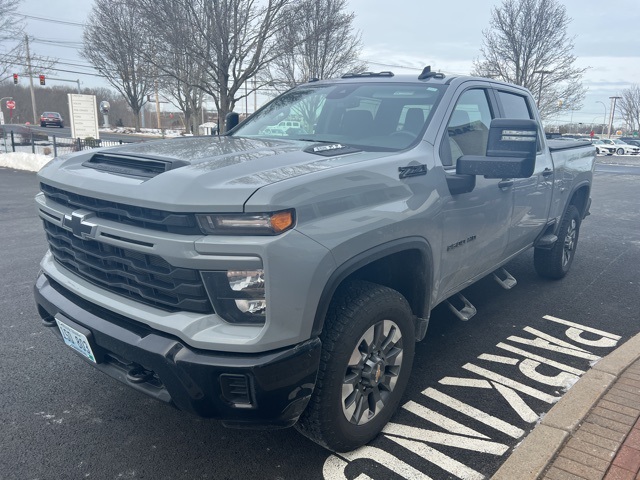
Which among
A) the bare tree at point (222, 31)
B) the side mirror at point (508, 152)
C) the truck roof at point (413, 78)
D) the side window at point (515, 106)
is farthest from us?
the bare tree at point (222, 31)

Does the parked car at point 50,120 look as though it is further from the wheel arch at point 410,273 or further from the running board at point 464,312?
the wheel arch at point 410,273

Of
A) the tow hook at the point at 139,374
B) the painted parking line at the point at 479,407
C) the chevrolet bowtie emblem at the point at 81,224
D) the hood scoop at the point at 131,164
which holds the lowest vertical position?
the painted parking line at the point at 479,407

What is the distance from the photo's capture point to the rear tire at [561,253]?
17.9 ft

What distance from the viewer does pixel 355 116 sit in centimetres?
359

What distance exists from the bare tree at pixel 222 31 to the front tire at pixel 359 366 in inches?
498

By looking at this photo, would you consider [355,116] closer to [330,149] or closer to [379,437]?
[330,149]

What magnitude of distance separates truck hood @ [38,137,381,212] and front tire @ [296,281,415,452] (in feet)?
2.30

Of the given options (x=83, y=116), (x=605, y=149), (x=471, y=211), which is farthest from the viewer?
(x=605, y=149)

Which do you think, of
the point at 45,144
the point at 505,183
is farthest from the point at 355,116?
the point at 45,144

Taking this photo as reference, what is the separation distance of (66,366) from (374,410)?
2.21m

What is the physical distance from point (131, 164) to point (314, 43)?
54.6ft

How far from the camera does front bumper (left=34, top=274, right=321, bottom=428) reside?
6.77 feet

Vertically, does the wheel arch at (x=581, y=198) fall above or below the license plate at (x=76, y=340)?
above

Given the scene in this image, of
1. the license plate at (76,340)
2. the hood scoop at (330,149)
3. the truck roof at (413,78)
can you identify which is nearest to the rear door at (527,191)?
the truck roof at (413,78)
